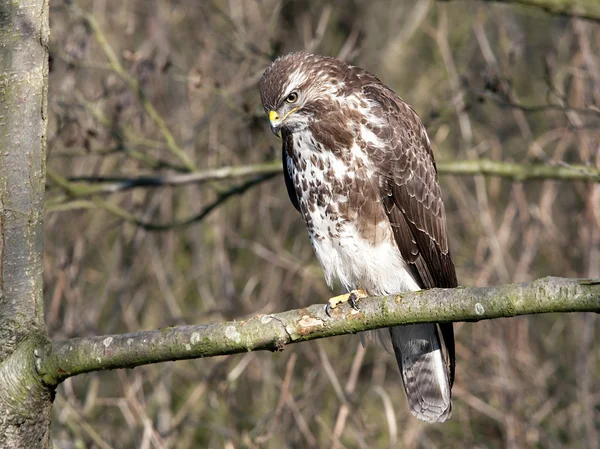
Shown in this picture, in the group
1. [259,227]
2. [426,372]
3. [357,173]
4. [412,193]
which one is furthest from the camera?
[259,227]

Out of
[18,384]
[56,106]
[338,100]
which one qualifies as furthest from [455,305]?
[56,106]

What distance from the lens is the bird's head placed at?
4.22m

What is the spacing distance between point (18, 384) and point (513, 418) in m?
4.48

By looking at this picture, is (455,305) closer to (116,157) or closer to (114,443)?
(114,443)

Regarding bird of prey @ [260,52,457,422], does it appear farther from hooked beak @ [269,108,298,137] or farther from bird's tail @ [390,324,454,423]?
bird's tail @ [390,324,454,423]

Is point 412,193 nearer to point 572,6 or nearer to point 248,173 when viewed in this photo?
point 248,173

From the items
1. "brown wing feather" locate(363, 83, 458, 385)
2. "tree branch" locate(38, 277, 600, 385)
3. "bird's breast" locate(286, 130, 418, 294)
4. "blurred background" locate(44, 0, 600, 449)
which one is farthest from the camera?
"blurred background" locate(44, 0, 600, 449)

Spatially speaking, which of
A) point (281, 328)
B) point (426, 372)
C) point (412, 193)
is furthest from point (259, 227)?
point (281, 328)

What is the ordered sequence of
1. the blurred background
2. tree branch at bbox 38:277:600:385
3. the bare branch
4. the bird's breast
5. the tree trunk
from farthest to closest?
the blurred background, the bare branch, the bird's breast, the tree trunk, tree branch at bbox 38:277:600:385

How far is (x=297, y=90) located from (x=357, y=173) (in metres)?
0.55

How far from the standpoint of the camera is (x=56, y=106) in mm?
5434

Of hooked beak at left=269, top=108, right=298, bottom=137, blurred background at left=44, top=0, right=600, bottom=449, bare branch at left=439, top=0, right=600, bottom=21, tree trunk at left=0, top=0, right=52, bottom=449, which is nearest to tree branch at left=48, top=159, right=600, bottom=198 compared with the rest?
blurred background at left=44, top=0, right=600, bottom=449

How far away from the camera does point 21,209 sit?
9.38 feet

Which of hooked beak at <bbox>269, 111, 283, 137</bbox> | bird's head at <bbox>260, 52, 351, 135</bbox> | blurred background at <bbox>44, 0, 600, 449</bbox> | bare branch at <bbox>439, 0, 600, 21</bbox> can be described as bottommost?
blurred background at <bbox>44, 0, 600, 449</bbox>
